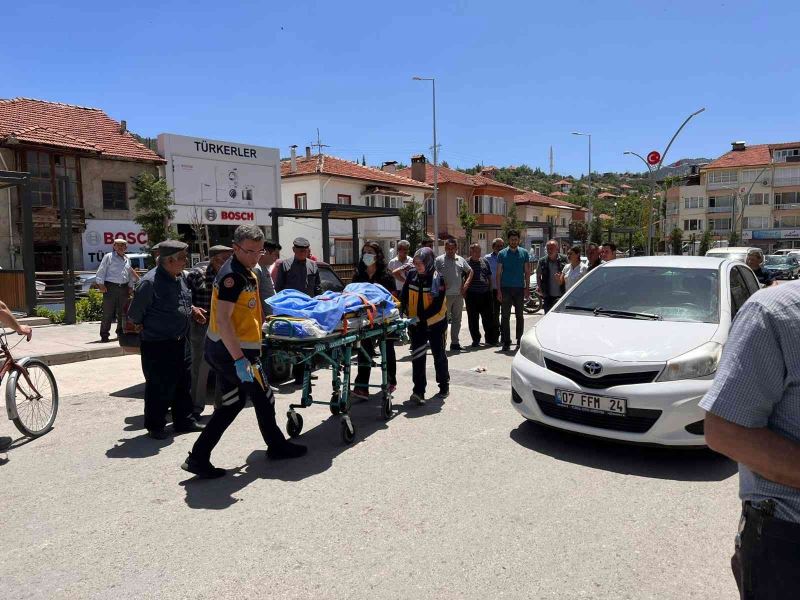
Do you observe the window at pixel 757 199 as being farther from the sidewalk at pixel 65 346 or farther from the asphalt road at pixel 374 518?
the asphalt road at pixel 374 518

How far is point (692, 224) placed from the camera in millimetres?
78625

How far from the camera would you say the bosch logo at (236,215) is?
33.1m

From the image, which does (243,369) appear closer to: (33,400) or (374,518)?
(374,518)

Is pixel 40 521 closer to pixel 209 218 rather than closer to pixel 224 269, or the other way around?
pixel 224 269

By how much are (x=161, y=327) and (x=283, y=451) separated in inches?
69.3

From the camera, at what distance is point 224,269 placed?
462 centimetres

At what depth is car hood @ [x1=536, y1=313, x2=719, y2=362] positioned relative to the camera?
4.75m

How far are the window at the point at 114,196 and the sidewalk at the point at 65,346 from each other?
19.2 meters

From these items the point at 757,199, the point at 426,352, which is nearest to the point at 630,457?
the point at 426,352

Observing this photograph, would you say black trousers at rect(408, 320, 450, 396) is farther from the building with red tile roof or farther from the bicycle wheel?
the building with red tile roof

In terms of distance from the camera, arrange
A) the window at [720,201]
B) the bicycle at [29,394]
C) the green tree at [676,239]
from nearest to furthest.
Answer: the bicycle at [29,394] → the green tree at [676,239] → the window at [720,201]

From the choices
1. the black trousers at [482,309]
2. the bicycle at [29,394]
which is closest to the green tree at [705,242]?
the black trousers at [482,309]

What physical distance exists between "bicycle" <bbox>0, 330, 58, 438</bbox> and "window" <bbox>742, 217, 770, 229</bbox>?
8354 cm

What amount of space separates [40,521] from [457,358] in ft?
22.1
